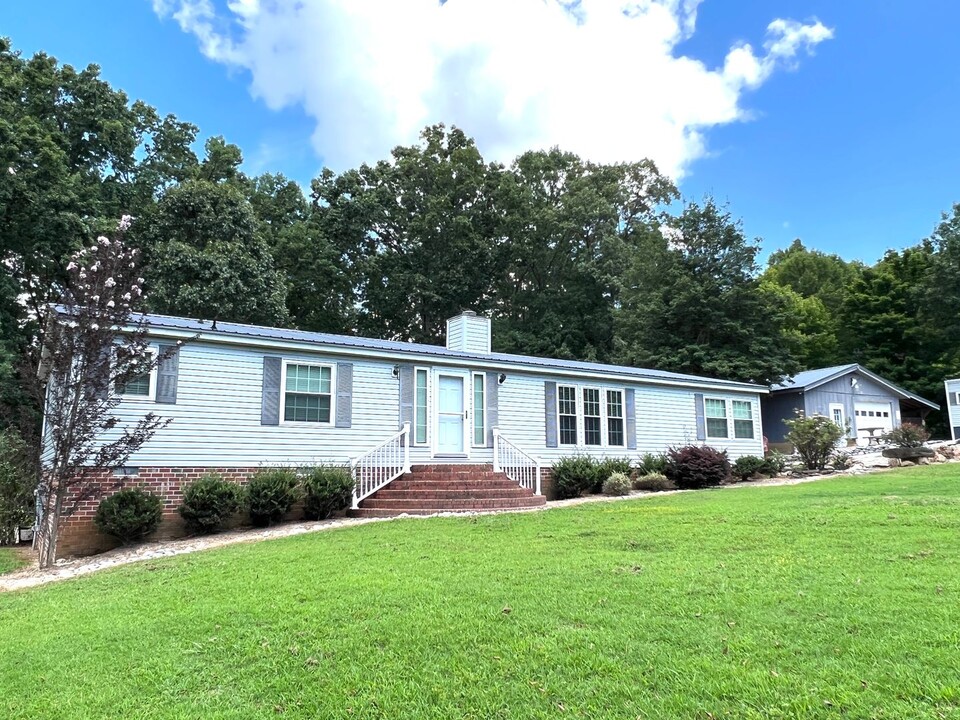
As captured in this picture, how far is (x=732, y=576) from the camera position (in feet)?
17.6

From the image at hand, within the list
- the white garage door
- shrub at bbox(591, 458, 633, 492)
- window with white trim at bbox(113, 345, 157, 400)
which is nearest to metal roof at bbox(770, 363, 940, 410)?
the white garage door

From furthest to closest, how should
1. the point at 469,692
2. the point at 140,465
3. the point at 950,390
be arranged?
the point at 950,390, the point at 140,465, the point at 469,692

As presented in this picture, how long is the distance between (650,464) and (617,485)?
2140 mm

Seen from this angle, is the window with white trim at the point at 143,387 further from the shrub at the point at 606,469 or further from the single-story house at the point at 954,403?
the single-story house at the point at 954,403

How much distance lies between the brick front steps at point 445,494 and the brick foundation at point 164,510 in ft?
5.20

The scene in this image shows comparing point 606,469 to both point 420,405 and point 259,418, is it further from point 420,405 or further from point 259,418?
point 259,418

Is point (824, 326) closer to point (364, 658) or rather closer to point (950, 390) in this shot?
point (950, 390)

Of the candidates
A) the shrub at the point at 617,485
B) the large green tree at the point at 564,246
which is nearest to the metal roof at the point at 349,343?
the shrub at the point at 617,485

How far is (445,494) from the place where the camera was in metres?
11.7

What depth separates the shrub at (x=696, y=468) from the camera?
15531 millimetres

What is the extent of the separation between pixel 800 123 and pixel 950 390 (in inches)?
664

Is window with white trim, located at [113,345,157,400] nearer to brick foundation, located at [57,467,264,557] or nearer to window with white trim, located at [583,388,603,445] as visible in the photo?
brick foundation, located at [57,467,264,557]

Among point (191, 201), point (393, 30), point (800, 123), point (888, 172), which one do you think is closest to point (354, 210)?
point (191, 201)

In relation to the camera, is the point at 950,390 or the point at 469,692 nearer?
the point at 469,692
